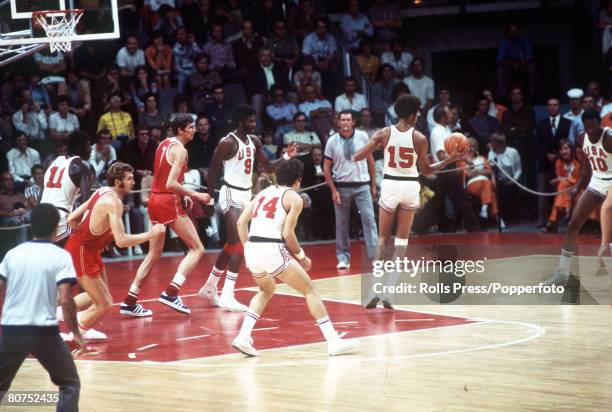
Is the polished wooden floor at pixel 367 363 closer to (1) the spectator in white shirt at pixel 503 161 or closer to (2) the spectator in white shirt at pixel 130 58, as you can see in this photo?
(1) the spectator in white shirt at pixel 503 161

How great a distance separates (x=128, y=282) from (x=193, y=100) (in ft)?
18.4

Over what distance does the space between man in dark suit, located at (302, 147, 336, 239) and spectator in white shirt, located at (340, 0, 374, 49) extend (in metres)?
3.95

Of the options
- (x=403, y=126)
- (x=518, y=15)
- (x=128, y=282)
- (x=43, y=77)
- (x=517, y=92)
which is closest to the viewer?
(x=403, y=126)

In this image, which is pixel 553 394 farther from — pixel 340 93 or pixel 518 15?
pixel 518 15

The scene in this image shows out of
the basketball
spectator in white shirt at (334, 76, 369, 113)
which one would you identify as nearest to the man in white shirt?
spectator in white shirt at (334, 76, 369, 113)

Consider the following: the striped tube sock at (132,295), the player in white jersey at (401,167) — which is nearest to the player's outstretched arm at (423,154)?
the player in white jersey at (401,167)

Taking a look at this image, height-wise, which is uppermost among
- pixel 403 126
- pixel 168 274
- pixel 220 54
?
pixel 220 54

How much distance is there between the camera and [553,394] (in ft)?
24.5

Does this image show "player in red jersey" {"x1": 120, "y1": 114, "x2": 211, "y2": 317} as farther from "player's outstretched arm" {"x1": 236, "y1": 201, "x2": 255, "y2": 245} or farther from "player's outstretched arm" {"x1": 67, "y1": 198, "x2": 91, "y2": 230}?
"player's outstretched arm" {"x1": 236, "y1": 201, "x2": 255, "y2": 245}

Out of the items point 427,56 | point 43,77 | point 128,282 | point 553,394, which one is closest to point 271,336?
point 553,394

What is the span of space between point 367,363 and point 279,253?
116cm

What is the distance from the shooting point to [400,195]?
37.2 ft

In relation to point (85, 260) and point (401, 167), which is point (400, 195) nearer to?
point (401, 167)

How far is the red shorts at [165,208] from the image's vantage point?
38.3 feet
